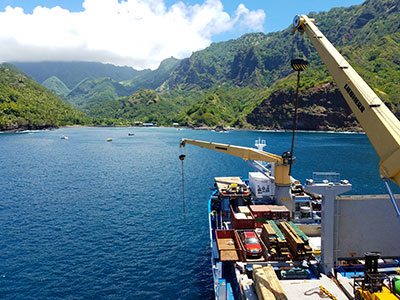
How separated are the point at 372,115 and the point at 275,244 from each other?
15187 millimetres

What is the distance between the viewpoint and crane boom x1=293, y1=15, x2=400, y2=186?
12.4 m

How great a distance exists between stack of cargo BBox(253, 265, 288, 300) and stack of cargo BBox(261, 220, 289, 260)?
358 cm

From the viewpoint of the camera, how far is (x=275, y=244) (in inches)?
974

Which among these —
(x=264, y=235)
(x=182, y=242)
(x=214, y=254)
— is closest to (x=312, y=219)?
(x=264, y=235)

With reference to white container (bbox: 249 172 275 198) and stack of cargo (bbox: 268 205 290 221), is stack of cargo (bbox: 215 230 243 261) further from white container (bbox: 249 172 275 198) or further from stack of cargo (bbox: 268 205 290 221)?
white container (bbox: 249 172 275 198)

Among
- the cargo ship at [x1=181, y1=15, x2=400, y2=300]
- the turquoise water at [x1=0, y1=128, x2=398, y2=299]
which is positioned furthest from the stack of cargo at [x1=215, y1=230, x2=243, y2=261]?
the turquoise water at [x1=0, y1=128, x2=398, y2=299]

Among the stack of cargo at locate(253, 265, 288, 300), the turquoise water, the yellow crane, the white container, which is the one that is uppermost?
the yellow crane

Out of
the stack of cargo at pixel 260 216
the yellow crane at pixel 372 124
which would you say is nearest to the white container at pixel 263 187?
the stack of cargo at pixel 260 216

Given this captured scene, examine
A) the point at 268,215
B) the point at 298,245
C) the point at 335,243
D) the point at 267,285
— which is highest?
the point at 335,243

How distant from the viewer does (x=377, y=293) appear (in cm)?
1584

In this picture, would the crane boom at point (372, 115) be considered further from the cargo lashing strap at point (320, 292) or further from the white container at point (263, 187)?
the white container at point (263, 187)

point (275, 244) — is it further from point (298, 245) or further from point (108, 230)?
point (108, 230)

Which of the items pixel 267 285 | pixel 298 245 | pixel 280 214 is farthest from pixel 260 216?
pixel 267 285

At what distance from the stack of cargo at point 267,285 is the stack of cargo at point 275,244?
3.58 m
